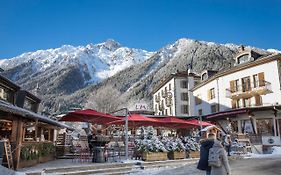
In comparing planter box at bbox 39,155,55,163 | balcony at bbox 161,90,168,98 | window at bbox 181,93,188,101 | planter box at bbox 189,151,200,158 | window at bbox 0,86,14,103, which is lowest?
planter box at bbox 39,155,55,163

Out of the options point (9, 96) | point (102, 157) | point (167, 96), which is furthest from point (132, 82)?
point (102, 157)

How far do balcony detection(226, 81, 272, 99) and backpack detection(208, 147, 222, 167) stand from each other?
26.8m

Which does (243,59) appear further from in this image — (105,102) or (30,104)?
(105,102)

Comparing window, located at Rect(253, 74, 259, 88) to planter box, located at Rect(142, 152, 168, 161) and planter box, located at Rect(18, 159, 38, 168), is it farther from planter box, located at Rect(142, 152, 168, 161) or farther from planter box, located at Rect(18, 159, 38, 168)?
planter box, located at Rect(18, 159, 38, 168)

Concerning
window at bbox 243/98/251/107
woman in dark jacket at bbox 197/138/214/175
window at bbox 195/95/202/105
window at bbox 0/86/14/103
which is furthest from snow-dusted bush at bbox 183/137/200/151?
window at bbox 195/95/202/105

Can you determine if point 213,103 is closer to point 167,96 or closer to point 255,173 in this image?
point 167,96

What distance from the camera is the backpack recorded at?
6.69m

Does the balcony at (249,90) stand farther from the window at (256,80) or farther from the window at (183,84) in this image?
the window at (183,84)

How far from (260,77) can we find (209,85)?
10.1 m

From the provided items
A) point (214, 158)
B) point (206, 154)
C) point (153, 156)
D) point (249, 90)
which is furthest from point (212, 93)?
point (214, 158)

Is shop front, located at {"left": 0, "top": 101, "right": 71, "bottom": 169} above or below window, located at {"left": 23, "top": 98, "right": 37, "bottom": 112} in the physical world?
below

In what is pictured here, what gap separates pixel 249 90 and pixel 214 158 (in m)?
28.6

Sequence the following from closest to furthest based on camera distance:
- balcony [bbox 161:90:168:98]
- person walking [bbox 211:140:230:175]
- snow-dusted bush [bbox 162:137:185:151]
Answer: person walking [bbox 211:140:230:175]
snow-dusted bush [bbox 162:137:185:151]
balcony [bbox 161:90:168:98]

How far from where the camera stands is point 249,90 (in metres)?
33.2
